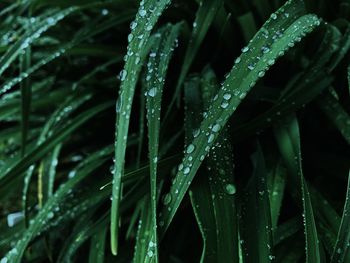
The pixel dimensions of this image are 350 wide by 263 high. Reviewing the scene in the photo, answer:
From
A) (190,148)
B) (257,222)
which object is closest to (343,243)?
(257,222)

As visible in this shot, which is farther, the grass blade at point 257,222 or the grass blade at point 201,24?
the grass blade at point 201,24

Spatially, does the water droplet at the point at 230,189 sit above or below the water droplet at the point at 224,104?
below

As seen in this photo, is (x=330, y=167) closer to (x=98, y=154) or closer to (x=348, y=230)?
(x=348, y=230)

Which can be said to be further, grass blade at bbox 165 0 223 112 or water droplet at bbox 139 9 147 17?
grass blade at bbox 165 0 223 112

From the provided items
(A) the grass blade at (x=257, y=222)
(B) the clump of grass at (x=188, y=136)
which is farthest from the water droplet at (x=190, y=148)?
(A) the grass blade at (x=257, y=222)

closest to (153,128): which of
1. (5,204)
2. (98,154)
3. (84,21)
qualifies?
(98,154)

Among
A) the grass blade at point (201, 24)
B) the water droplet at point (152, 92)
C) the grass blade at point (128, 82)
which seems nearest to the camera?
the grass blade at point (128, 82)

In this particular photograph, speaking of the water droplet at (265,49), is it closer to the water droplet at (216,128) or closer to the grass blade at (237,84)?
the grass blade at (237,84)

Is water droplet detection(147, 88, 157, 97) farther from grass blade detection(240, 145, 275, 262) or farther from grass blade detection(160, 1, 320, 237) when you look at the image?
grass blade detection(240, 145, 275, 262)

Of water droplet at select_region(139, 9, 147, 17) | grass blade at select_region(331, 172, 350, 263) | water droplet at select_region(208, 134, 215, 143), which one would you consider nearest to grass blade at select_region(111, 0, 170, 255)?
water droplet at select_region(139, 9, 147, 17)
